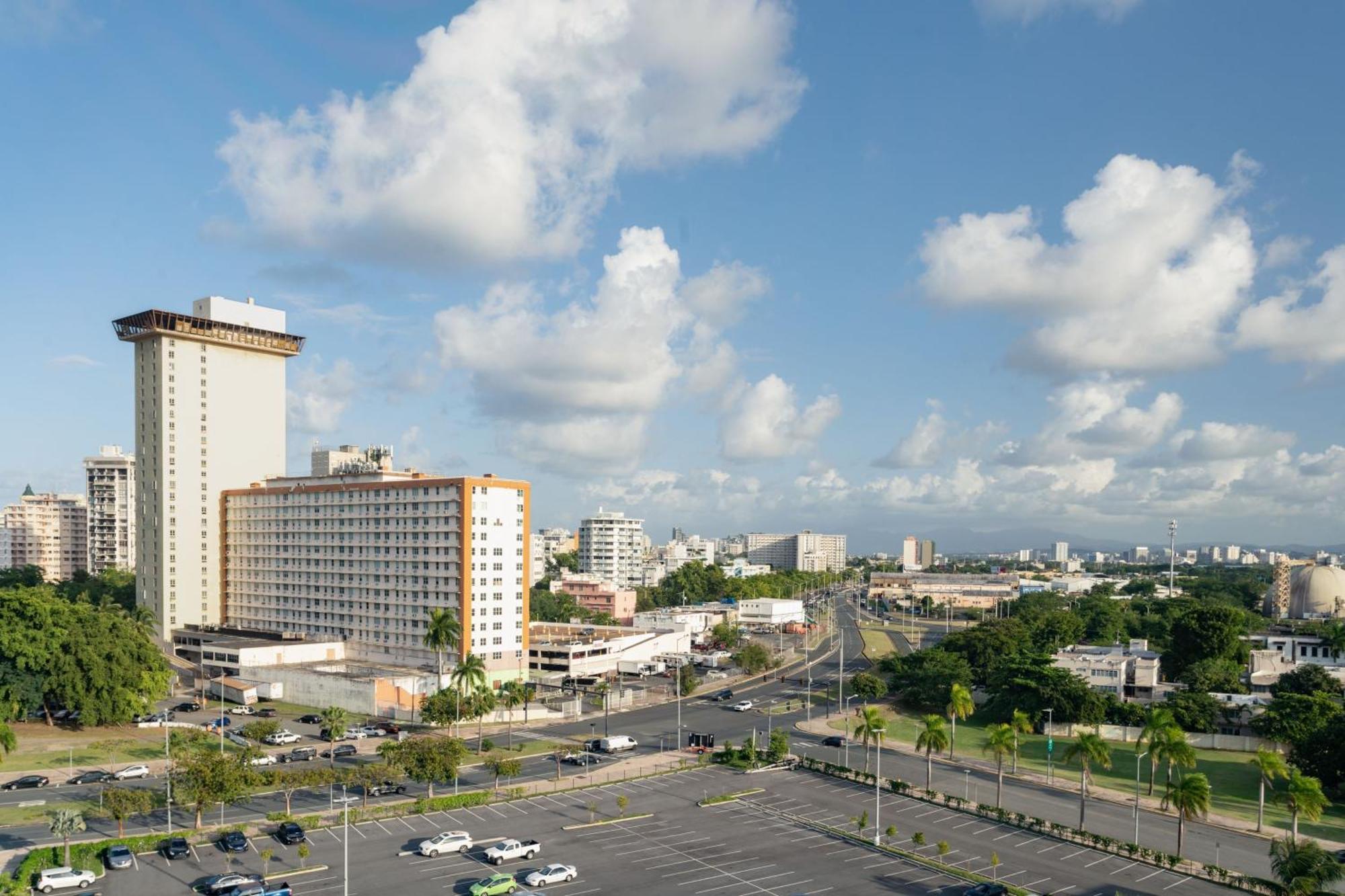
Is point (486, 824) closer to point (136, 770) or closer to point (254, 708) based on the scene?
point (136, 770)

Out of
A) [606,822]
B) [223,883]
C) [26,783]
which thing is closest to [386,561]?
[26,783]

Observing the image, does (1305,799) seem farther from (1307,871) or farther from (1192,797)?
Answer: (1307,871)

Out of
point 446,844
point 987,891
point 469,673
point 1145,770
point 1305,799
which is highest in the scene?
point 469,673

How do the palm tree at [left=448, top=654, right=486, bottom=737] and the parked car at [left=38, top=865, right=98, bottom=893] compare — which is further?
the palm tree at [left=448, top=654, right=486, bottom=737]

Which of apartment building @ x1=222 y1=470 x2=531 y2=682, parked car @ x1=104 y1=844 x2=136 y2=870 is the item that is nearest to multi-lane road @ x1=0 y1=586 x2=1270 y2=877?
parked car @ x1=104 y1=844 x2=136 y2=870

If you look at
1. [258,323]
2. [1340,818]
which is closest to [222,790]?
[1340,818]

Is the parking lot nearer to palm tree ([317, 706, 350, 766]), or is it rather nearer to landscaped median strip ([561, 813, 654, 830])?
landscaped median strip ([561, 813, 654, 830])

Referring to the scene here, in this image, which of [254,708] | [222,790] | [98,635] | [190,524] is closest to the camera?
[222,790]
